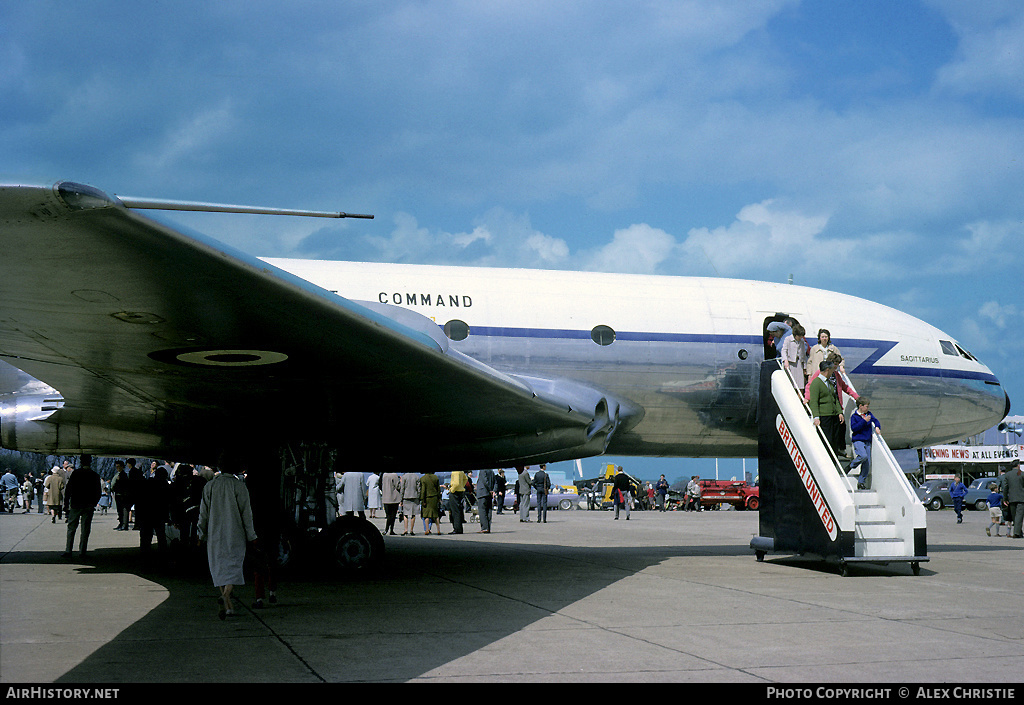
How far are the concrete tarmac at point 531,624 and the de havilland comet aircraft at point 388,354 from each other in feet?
6.08

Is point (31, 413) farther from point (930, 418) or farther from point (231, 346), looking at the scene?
point (930, 418)

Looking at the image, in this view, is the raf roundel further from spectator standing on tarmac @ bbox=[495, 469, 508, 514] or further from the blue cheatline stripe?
spectator standing on tarmac @ bbox=[495, 469, 508, 514]

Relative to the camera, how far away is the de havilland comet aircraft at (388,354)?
5.13 meters

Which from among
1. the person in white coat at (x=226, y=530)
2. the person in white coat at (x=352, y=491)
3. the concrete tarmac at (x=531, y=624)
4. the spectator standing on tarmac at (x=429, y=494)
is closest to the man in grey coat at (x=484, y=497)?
the spectator standing on tarmac at (x=429, y=494)

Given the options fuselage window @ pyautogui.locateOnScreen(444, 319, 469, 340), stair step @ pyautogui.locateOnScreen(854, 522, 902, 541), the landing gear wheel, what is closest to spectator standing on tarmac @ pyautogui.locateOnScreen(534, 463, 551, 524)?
fuselage window @ pyautogui.locateOnScreen(444, 319, 469, 340)

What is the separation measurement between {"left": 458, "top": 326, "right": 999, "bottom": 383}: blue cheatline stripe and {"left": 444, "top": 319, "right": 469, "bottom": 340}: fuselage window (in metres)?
0.12

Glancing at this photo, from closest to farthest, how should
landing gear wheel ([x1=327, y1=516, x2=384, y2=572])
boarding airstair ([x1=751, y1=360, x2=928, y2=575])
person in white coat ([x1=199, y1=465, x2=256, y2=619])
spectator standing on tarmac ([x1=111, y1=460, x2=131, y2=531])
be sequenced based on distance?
person in white coat ([x1=199, y1=465, x2=256, y2=619]) < boarding airstair ([x1=751, y1=360, x2=928, y2=575]) < landing gear wheel ([x1=327, y1=516, x2=384, y2=572]) < spectator standing on tarmac ([x1=111, y1=460, x2=131, y2=531])

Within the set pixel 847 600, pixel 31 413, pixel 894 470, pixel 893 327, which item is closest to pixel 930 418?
pixel 893 327

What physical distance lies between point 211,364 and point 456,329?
5.21 m

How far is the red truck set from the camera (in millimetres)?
45938

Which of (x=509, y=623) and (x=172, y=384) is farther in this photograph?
(x=172, y=384)

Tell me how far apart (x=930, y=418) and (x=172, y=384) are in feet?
38.6

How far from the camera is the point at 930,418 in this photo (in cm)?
1448
